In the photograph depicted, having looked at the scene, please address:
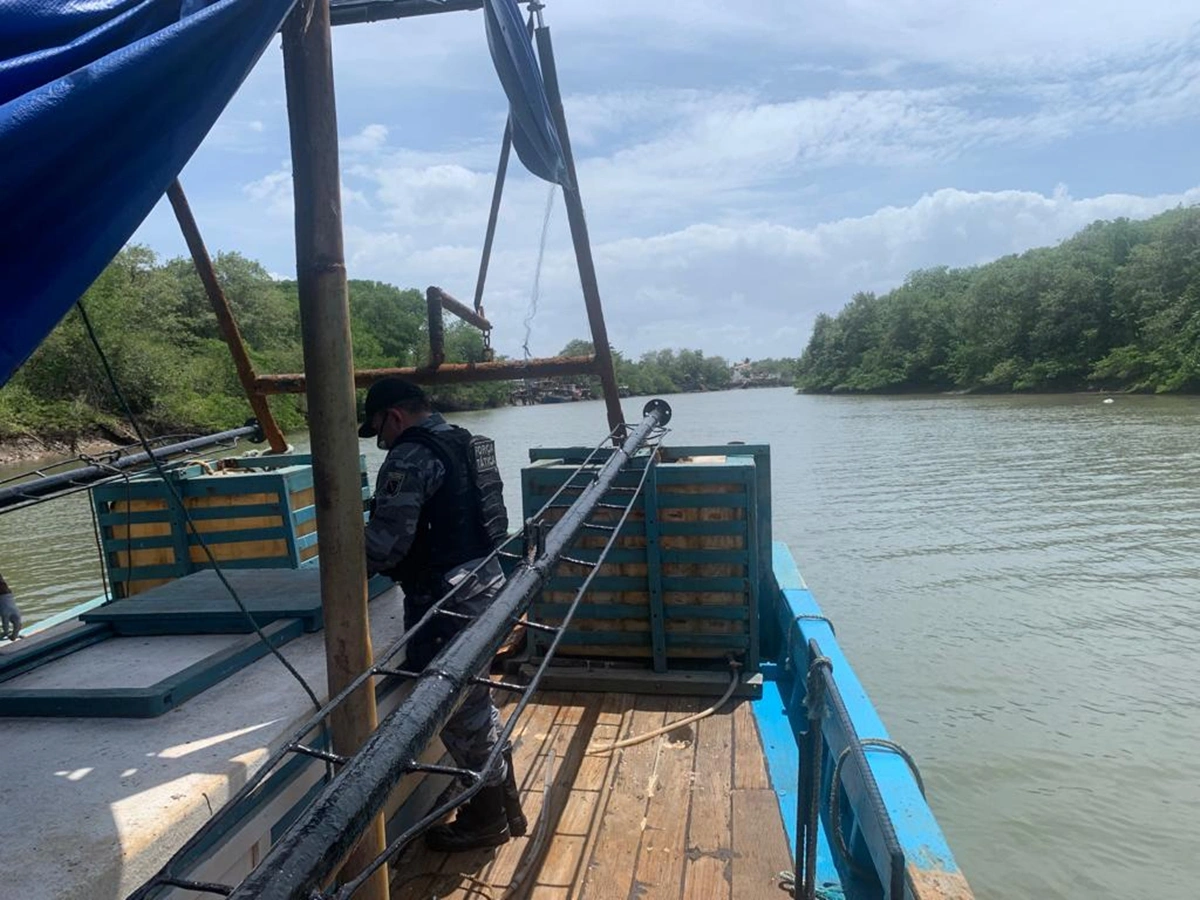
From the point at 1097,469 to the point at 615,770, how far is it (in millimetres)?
17741

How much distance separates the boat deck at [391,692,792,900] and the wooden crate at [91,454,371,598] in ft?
6.33

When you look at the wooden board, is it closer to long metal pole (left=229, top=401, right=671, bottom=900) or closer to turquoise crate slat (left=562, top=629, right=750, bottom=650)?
long metal pole (left=229, top=401, right=671, bottom=900)

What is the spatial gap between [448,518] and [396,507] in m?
0.24

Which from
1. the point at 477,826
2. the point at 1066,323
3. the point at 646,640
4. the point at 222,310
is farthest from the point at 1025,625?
the point at 1066,323

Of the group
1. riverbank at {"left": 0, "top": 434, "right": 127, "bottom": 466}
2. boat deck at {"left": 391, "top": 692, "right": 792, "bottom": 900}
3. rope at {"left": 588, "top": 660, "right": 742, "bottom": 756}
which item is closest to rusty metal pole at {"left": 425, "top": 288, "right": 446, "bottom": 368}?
boat deck at {"left": 391, "top": 692, "right": 792, "bottom": 900}

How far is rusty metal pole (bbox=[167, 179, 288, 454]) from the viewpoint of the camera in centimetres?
437

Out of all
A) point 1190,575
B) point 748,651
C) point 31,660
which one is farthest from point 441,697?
point 1190,575

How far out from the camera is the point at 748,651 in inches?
174

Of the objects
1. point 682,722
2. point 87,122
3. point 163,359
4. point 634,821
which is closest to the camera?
point 87,122

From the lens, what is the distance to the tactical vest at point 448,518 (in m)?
3.04

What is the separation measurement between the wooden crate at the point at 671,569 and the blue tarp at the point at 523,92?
1724 millimetres

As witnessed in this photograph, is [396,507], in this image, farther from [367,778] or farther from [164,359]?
[164,359]

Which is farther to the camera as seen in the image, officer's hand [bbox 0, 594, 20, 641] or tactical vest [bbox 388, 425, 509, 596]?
officer's hand [bbox 0, 594, 20, 641]

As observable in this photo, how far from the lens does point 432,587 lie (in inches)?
120
